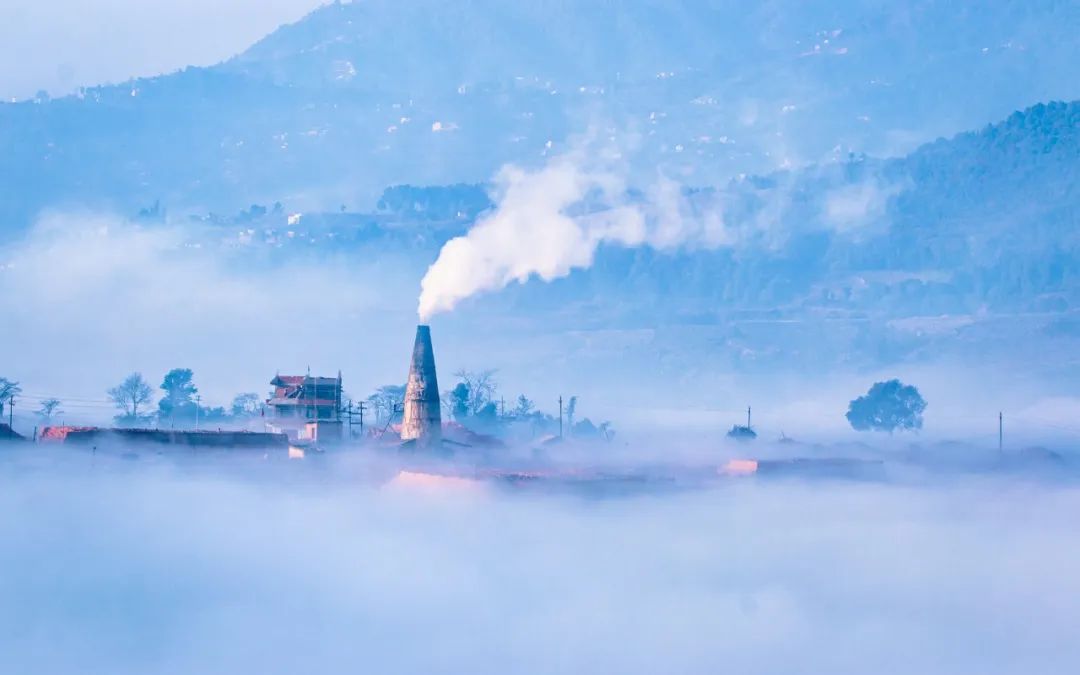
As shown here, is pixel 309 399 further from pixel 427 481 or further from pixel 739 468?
pixel 739 468

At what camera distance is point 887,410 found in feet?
520

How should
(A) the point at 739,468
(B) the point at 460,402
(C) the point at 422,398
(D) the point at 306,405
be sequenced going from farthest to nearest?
(B) the point at 460,402, (A) the point at 739,468, (D) the point at 306,405, (C) the point at 422,398

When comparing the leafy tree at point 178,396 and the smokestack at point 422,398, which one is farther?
the leafy tree at point 178,396

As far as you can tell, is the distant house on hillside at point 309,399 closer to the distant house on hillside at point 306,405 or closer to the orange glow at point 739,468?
the distant house on hillside at point 306,405

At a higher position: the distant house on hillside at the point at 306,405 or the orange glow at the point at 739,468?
the distant house on hillside at the point at 306,405

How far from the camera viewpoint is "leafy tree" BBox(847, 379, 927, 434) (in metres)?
158

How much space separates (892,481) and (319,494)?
1629 inches

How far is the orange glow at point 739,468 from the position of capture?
4641 inches

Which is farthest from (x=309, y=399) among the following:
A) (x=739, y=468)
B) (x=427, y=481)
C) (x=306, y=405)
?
(x=739, y=468)

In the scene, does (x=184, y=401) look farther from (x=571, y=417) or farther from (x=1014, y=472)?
(x=1014, y=472)

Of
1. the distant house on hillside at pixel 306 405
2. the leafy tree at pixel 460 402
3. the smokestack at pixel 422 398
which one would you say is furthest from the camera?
the leafy tree at pixel 460 402

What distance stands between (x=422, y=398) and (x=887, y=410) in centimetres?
6710

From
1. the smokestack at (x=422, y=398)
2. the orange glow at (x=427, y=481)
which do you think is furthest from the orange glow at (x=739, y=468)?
the smokestack at (x=422, y=398)

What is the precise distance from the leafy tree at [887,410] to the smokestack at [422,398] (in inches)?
2533
